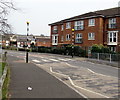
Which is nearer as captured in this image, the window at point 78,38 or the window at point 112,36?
the window at point 112,36

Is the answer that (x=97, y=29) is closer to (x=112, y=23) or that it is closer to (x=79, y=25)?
(x=112, y=23)

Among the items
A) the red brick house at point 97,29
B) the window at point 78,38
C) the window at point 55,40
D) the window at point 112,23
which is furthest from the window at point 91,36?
the window at point 55,40

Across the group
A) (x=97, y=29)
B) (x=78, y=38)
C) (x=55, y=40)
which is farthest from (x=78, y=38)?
(x=55, y=40)

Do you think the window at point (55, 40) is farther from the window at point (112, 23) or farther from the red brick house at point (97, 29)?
the window at point (112, 23)

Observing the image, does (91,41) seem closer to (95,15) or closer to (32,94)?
(95,15)

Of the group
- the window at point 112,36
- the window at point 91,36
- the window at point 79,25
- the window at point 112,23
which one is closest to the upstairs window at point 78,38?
the window at point 79,25

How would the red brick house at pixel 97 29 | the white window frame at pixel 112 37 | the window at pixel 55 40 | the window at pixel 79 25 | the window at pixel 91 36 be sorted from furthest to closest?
the window at pixel 55 40, the window at pixel 79 25, the window at pixel 91 36, the red brick house at pixel 97 29, the white window frame at pixel 112 37

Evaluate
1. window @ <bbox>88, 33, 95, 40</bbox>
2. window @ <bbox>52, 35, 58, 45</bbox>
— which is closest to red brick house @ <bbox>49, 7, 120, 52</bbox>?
window @ <bbox>88, 33, 95, 40</bbox>

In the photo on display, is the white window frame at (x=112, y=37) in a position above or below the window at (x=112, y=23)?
below

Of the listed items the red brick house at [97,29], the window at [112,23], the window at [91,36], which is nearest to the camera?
the red brick house at [97,29]

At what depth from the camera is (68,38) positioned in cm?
4591

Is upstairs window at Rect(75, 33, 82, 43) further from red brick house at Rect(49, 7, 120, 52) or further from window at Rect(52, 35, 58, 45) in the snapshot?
window at Rect(52, 35, 58, 45)

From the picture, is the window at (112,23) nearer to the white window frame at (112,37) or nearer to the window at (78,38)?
the white window frame at (112,37)

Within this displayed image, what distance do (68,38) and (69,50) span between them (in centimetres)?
986
